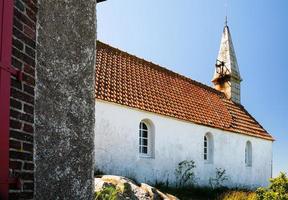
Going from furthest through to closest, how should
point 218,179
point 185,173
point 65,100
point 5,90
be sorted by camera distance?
point 218,179 → point 185,173 → point 65,100 → point 5,90

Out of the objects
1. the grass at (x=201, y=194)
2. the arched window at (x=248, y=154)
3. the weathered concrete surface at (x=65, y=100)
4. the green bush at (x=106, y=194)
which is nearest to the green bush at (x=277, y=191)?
the grass at (x=201, y=194)

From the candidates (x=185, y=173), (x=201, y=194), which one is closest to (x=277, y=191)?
(x=201, y=194)

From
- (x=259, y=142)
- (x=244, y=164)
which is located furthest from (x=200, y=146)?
(x=259, y=142)

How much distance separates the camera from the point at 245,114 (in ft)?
87.0

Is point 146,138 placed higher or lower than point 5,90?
lower

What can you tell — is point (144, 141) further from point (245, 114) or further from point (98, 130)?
point (245, 114)

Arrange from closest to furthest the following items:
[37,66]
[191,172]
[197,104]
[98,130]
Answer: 1. [37,66]
2. [98,130]
3. [191,172]
4. [197,104]

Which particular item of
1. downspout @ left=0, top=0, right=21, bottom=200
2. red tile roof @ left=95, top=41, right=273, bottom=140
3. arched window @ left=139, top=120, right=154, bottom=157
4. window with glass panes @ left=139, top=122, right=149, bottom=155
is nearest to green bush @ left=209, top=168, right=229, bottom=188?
red tile roof @ left=95, top=41, right=273, bottom=140

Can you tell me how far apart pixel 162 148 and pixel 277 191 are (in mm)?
6808

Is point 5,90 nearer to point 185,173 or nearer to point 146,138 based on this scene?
point 146,138

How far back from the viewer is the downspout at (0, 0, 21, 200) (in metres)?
3.64

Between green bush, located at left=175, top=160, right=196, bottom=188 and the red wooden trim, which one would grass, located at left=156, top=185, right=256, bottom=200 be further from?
the red wooden trim

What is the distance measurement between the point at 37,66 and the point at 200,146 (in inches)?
623

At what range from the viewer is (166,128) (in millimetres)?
17859
